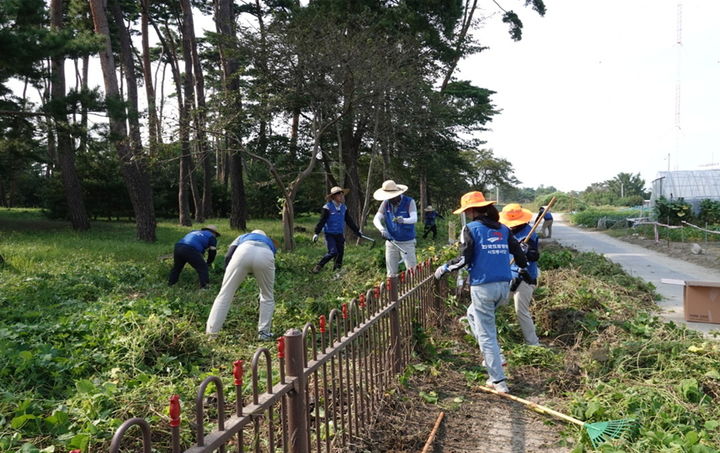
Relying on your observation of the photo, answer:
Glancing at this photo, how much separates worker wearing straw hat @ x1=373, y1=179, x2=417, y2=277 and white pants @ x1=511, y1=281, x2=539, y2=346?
221 centimetres

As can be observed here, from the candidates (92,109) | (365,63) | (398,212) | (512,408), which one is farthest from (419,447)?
(365,63)

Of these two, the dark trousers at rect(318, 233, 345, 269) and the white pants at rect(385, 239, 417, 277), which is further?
the dark trousers at rect(318, 233, 345, 269)

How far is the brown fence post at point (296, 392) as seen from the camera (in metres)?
2.66

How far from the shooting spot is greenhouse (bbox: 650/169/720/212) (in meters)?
29.9

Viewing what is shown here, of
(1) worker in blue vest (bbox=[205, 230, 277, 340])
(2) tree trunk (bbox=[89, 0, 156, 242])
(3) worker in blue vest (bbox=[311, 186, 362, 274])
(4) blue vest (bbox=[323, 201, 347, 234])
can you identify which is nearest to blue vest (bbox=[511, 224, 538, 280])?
(1) worker in blue vest (bbox=[205, 230, 277, 340])

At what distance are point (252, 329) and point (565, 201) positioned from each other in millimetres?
76525

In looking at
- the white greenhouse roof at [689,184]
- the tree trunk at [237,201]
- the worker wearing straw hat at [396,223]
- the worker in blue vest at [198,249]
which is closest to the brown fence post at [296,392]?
the worker wearing straw hat at [396,223]

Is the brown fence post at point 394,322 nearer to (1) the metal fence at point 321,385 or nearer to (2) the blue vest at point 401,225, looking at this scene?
(1) the metal fence at point 321,385

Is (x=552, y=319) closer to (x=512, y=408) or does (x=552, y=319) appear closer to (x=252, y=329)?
(x=512, y=408)

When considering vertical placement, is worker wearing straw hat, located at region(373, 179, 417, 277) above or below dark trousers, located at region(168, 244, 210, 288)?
above

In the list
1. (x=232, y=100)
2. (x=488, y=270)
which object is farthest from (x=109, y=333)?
(x=232, y=100)

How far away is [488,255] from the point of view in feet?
15.0

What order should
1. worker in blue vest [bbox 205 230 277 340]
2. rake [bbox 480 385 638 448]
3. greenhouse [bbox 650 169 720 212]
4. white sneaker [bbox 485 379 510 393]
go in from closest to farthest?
1. rake [bbox 480 385 638 448]
2. white sneaker [bbox 485 379 510 393]
3. worker in blue vest [bbox 205 230 277 340]
4. greenhouse [bbox 650 169 720 212]

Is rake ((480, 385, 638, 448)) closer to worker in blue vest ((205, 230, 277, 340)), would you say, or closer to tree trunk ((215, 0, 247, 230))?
worker in blue vest ((205, 230, 277, 340))
